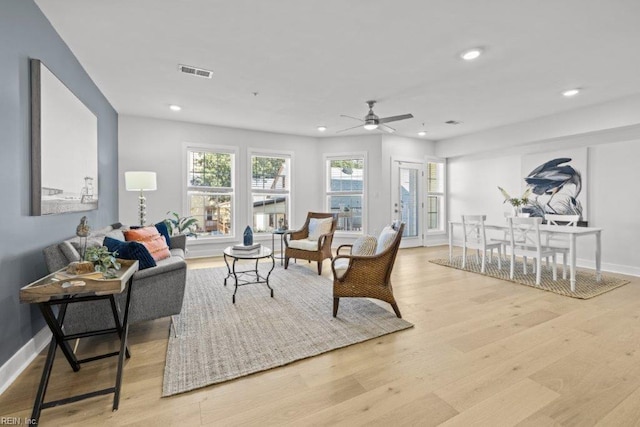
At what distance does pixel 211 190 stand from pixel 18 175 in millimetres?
3806

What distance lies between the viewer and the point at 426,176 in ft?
23.4

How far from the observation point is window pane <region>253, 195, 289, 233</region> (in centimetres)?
629

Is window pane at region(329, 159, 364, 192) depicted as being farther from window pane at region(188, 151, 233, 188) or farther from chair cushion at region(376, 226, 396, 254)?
chair cushion at region(376, 226, 396, 254)

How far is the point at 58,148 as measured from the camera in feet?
8.36

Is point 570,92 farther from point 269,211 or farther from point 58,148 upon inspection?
point 58,148

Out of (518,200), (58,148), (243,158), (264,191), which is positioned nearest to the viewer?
(58,148)

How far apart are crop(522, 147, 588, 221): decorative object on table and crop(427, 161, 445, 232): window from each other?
1958 millimetres

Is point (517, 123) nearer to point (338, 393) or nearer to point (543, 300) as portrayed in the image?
point (543, 300)

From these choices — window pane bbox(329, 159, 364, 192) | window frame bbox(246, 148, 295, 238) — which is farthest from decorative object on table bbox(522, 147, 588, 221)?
window frame bbox(246, 148, 295, 238)

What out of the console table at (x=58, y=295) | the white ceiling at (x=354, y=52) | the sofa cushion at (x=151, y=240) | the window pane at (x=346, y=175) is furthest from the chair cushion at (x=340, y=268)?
the window pane at (x=346, y=175)

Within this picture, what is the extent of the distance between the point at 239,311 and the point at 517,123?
572 cm

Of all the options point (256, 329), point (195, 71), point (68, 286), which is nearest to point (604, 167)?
point (256, 329)

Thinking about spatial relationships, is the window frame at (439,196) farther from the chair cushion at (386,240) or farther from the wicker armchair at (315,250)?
the chair cushion at (386,240)

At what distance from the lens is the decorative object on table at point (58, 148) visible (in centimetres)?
220
